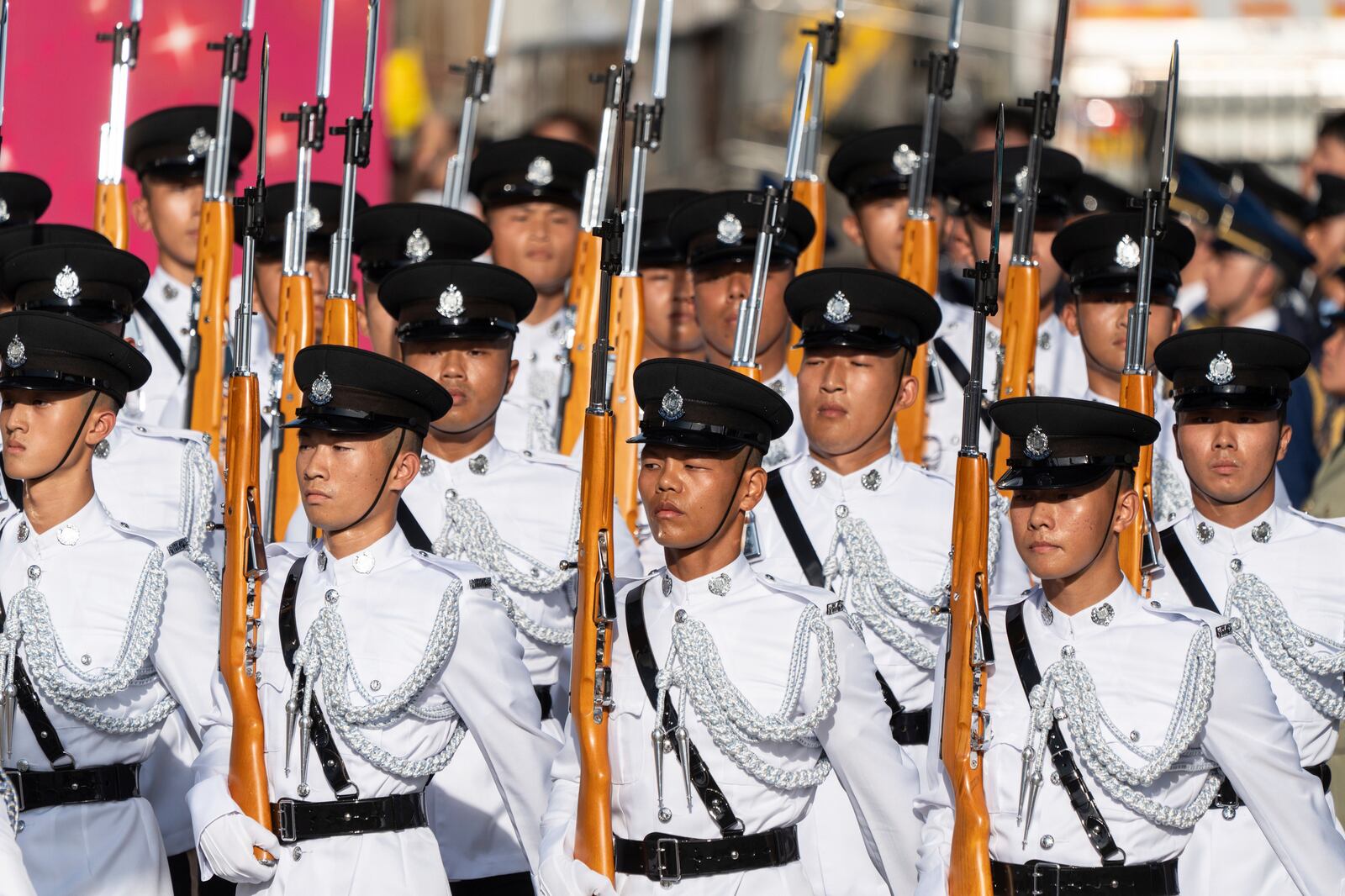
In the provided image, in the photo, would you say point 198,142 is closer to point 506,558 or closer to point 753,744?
point 506,558

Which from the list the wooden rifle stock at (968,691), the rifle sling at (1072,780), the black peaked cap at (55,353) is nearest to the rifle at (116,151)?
the black peaked cap at (55,353)

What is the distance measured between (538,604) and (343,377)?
160cm

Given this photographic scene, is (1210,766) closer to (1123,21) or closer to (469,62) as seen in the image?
(469,62)

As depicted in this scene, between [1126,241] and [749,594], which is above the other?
[1126,241]

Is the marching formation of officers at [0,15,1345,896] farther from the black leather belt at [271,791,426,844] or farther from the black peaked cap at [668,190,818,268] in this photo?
the black peaked cap at [668,190,818,268]

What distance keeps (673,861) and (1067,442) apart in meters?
1.63

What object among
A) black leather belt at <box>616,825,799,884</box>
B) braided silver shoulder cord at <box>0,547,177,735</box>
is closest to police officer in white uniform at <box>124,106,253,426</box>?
braided silver shoulder cord at <box>0,547,177,735</box>

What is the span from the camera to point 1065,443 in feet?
19.8

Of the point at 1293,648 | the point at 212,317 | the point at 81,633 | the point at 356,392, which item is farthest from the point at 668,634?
the point at 212,317

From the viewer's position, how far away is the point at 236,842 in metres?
5.93

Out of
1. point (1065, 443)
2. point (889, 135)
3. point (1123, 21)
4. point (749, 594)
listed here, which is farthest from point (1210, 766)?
point (1123, 21)

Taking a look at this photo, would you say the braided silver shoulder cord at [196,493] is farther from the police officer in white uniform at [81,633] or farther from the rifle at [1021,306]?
the rifle at [1021,306]

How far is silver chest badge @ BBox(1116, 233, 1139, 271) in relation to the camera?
27.5 ft

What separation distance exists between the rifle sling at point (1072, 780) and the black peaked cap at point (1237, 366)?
4.50 feet
